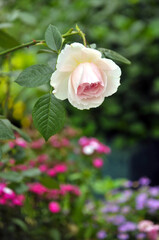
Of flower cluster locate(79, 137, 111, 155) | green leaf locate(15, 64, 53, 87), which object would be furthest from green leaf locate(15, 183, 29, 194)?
flower cluster locate(79, 137, 111, 155)

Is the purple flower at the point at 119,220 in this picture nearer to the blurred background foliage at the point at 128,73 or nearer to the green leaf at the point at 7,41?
the green leaf at the point at 7,41

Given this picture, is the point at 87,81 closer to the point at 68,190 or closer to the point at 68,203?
the point at 68,190

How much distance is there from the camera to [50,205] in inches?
65.1

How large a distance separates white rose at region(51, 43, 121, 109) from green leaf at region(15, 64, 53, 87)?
0.04 m

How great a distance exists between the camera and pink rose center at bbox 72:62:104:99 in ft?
1.99

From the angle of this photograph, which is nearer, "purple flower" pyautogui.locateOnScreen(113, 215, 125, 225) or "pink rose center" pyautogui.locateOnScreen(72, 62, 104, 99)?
"pink rose center" pyautogui.locateOnScreen(72, 62, 104, 99)

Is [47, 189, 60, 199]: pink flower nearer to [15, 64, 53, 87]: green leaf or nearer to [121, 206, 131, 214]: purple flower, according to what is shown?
[121, 206, 131, 214]: purple flower

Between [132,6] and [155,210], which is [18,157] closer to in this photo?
[155,210]

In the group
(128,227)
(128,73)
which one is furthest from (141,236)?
(128,73)

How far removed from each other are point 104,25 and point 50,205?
240 cm

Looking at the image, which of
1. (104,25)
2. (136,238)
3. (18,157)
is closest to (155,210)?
(136,238)

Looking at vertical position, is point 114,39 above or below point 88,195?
above

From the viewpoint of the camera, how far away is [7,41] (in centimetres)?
104

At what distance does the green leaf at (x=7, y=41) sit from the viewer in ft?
3.38
